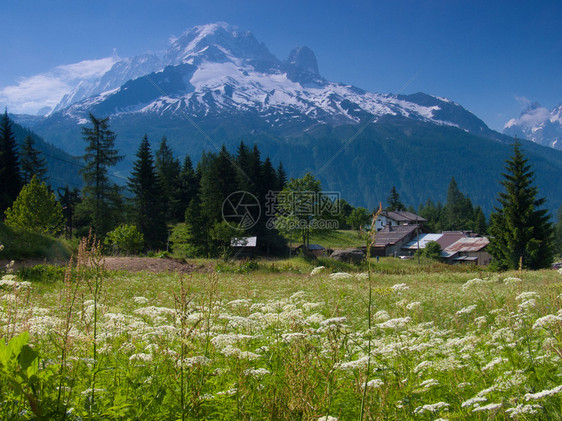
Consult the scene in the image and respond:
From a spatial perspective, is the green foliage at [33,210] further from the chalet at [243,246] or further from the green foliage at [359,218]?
the green foliage at [359,218]

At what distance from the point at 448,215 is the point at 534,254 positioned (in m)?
92.9

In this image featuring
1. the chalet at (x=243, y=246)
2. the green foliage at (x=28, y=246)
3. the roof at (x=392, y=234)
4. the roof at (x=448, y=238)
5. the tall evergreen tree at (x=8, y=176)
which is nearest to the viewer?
the green foliage at (x=28, y=246)

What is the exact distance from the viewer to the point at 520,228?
143ft

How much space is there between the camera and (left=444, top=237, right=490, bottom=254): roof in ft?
251

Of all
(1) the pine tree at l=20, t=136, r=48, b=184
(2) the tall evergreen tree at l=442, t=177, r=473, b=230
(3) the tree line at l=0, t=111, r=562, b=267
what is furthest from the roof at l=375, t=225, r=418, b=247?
(1) the pine tree at l=20, t=136, r=48, b=184

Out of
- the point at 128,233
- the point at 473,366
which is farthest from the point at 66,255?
the point at 473,366

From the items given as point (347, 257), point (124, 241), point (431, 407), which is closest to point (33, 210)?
point (124, 241)

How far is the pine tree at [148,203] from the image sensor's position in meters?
50.2

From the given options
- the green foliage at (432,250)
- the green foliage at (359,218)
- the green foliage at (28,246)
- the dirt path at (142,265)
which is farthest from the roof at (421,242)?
the green foliage at (28,246)

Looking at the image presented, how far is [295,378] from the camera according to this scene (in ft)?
7.96

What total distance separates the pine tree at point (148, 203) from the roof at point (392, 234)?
5003cm

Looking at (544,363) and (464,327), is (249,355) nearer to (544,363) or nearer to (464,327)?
(544,363)

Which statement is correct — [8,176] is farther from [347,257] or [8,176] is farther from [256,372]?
[256,372]

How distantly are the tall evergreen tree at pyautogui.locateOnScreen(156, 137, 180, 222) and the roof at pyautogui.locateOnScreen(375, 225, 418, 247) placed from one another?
44.1m
